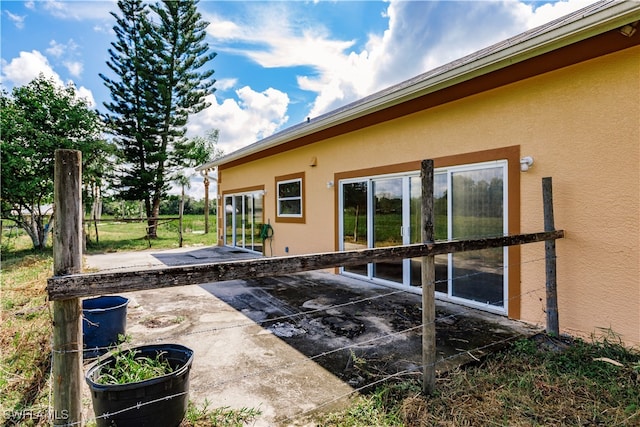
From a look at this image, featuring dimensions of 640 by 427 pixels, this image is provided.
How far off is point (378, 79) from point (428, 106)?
4034 mm

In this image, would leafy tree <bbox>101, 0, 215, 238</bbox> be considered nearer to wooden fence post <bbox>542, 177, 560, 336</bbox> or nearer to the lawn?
the lawn

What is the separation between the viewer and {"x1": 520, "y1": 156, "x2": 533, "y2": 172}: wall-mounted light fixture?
13.4 ft

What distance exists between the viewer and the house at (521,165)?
3355mm

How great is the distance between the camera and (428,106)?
5.25 metres

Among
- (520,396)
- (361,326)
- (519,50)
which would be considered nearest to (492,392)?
(520,396)

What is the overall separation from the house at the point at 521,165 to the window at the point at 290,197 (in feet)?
5.70

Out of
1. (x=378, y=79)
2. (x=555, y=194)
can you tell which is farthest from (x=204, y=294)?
(x=378, y=79)

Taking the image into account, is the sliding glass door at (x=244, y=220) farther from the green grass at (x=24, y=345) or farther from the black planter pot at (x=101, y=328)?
the black planter pot at (x=101, y=328)

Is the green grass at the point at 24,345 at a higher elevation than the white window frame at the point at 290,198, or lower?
lower

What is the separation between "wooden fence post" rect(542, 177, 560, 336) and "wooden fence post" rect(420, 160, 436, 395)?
1.94 meters

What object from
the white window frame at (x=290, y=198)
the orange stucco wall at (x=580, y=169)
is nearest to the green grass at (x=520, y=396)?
the orange stucco wall at (x=580, y=169)

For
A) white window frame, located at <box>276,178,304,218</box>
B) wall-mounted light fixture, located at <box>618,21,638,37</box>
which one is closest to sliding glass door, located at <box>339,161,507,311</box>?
wall-mounted light fixture, located at <box>618,21,638,37</box>

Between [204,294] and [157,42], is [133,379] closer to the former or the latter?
[204,294]

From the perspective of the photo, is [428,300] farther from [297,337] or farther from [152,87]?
[152,87]
